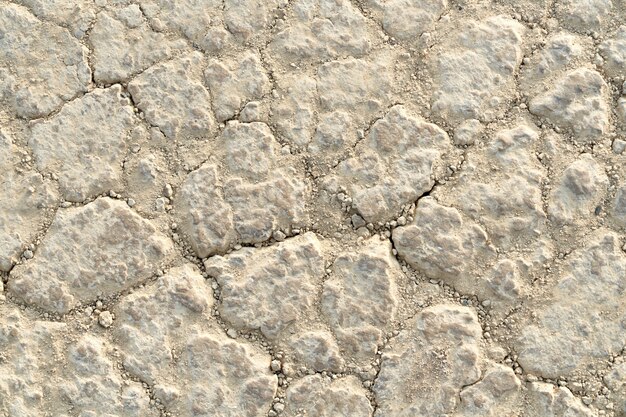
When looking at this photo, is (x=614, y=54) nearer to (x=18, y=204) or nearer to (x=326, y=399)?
(x=326, y=399)

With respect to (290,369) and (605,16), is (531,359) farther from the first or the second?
(605,16)

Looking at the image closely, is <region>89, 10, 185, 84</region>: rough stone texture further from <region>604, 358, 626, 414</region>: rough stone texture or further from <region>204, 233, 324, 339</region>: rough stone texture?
<region>604, 358, 626, 414</region>: rough stone texture

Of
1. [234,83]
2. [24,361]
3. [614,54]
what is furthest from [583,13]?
[24,361]

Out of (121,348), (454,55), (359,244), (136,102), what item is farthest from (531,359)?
(136,102)

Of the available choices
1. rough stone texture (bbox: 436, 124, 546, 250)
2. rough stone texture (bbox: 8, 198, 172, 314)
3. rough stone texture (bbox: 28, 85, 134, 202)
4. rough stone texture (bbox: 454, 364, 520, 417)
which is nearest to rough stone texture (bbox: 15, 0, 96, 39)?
rough stone texture (bbox: 28, 85, 134, 202)

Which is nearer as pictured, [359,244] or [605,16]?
[359,244]
